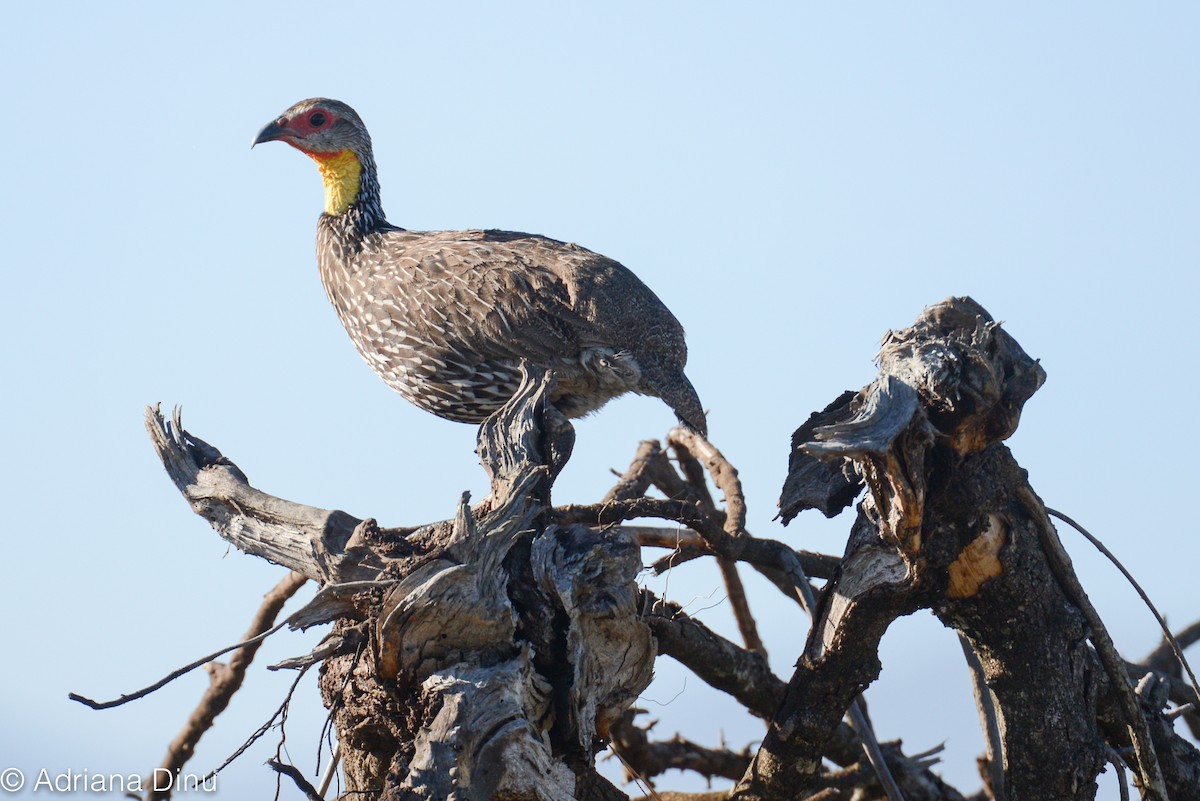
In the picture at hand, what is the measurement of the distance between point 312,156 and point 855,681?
5744mm

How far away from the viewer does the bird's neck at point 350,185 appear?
9336mm

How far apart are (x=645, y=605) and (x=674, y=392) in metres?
2.60

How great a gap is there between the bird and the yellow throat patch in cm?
92

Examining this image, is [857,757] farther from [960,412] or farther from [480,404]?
[960,412]

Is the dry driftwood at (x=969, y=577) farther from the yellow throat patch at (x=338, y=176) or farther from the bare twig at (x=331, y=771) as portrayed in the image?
the yellow throat patch at (x=338, y=176)

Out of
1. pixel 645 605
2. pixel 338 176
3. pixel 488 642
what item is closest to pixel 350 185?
pixel 338 176

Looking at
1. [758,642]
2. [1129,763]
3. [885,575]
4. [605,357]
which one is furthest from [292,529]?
[758,642]

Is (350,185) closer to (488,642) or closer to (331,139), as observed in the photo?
(331,139)

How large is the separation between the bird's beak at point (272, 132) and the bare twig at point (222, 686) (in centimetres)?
298

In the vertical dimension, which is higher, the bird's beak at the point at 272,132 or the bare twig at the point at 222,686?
the bird's beak at the point at 272,132

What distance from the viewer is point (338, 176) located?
953 centimetres

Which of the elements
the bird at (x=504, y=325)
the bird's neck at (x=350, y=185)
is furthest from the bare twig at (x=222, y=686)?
the bird's neck at (x=350, y=185)

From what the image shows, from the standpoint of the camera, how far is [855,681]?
5.39 meters

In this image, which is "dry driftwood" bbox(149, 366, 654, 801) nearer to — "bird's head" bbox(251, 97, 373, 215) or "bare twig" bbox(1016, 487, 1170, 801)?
"bare twig" bbox(1016, 487, 1170, 801)
